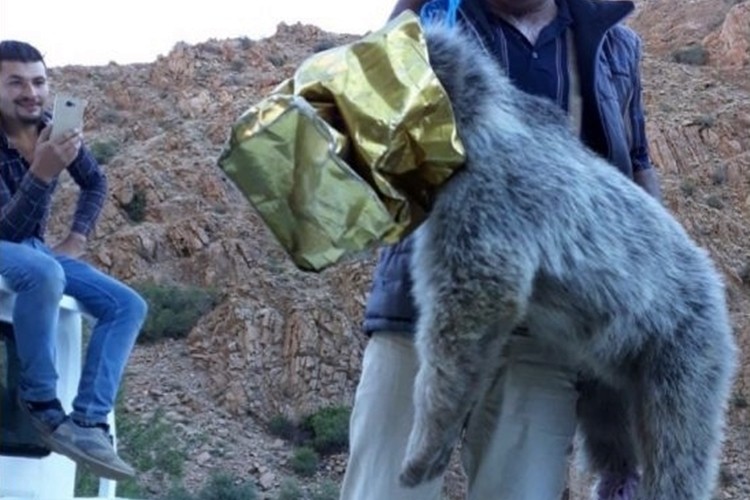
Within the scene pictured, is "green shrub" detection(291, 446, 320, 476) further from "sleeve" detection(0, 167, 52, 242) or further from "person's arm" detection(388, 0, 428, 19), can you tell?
"person's arm" detection(388, 0, 428, 19)

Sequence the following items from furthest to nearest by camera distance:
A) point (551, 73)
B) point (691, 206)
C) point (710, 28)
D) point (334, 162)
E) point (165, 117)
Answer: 1. point (710, 28)
2. point (165, 117)
3. point (691, 206)
4. point (551, 73)
5. point (334, 162)

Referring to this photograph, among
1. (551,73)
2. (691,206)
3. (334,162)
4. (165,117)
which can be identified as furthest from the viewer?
(165,117)

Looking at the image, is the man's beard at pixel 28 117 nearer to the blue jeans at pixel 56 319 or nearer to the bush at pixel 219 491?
the blue jeans at pixel 56 319

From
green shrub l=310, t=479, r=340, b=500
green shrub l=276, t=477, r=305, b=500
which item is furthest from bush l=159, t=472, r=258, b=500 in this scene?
green shrub l=310, t=479, r=340, b=500

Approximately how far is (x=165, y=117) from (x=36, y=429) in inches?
1111

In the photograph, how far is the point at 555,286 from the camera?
3.71 m

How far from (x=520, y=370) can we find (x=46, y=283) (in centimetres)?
271

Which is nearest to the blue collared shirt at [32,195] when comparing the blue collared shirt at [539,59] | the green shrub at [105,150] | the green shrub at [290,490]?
the blue collared shirt at [539,59]

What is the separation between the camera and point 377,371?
4137 mm

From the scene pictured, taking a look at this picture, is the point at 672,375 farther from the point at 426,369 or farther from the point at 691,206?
the point at 691,206

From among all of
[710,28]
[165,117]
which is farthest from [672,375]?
[710,28]

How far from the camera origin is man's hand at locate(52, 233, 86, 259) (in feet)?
23.2

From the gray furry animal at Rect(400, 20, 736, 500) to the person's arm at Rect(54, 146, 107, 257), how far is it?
3602 mm

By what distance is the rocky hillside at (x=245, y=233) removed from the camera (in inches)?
926
